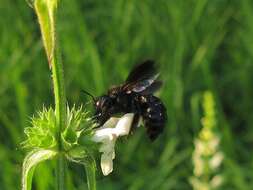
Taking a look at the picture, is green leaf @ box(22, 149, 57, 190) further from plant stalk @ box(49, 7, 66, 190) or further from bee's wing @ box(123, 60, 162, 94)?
bee's wing @ box(123, 60, 162, 94)

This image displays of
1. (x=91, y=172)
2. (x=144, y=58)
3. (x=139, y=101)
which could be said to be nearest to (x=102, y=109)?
(x=139, y=101)

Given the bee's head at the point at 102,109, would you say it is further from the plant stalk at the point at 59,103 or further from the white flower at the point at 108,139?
the plant stalk at the point at 59,103

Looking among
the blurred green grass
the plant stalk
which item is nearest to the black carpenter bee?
the plant stalk

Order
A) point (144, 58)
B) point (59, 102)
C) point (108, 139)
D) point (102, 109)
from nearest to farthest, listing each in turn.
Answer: point (59, 102)
point (108, 139)
point (102, 109)
point (144, 58)

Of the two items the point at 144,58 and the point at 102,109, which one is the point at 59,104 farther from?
the point at 144,58

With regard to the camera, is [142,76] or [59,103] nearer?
[59,103]

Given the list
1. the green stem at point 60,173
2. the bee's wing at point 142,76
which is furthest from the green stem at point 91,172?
the bee's wing at point 142,76
